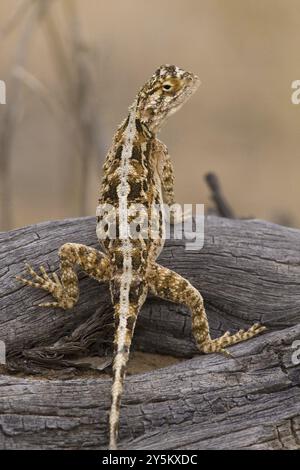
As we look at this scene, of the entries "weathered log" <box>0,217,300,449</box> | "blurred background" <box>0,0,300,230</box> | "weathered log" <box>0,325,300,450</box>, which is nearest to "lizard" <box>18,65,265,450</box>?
"weathered log" <box>0,217,300,449</box>

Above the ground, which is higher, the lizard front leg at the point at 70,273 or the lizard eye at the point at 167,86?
the lizard eye at the point at 167,86

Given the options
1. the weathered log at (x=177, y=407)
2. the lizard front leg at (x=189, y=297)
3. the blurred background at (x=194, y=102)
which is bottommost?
the weathered log at (x=177, y=407)

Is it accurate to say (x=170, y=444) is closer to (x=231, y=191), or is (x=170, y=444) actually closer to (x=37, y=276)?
(x=37, y=276)

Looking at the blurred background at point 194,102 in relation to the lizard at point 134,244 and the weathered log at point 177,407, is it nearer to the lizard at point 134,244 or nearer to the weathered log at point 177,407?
the lizard at point 134,244

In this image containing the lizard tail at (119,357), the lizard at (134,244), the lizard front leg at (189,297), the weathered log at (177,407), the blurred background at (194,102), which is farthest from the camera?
the blurred background at (194,102)

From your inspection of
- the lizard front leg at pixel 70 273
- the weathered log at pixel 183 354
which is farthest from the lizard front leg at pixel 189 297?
the lizard front leg at pixel 70 273

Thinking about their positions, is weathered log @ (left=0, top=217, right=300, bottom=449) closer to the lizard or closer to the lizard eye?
the lizard

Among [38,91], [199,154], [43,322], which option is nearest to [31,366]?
[43,322]
